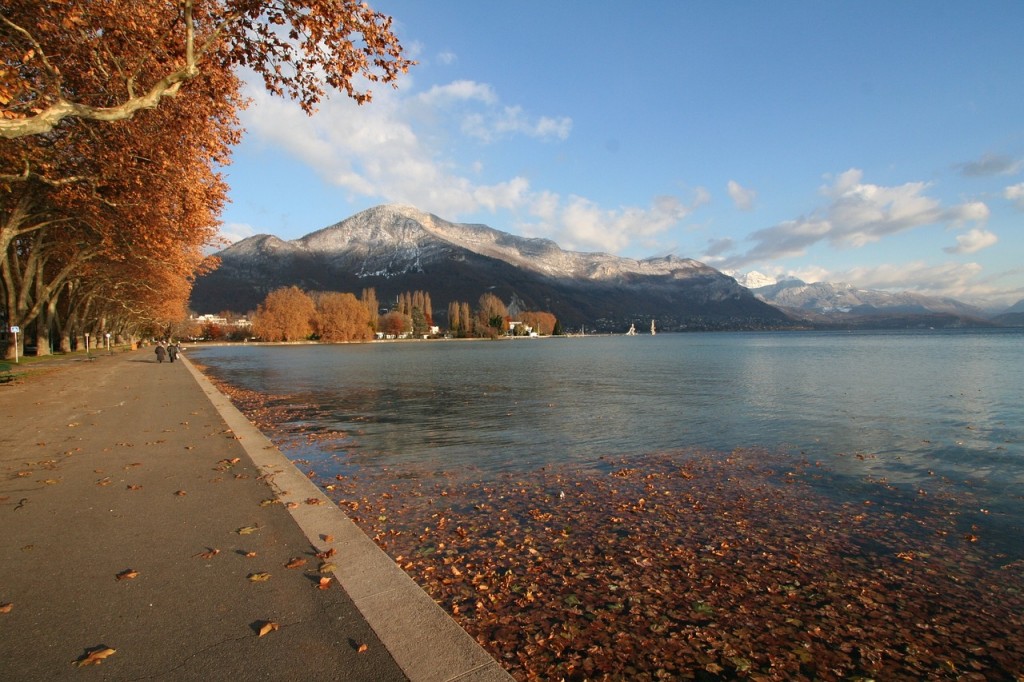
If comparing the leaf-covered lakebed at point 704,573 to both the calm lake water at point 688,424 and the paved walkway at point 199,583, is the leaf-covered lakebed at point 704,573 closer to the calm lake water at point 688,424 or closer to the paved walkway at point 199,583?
the paved walkway at point 199,583

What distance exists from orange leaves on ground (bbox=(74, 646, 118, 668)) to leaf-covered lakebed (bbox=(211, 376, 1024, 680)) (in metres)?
2.80

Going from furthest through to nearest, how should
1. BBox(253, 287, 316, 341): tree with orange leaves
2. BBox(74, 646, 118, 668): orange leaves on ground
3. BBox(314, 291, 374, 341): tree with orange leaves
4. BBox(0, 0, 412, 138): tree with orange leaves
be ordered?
BBox(314, 291, 374, 341): tree with orange leaves, BBox(253, 287, 316, 341): tree with orange leaves, BBox(0, 0, 412, 138): tree with orange leaves, BBox(74, 646, 118, 668): orange leaves on ground

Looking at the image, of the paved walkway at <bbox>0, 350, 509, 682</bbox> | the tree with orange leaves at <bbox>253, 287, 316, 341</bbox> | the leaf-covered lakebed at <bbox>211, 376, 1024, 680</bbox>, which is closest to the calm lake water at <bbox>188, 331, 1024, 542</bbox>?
the leaf-covered lakebed at <bbox>211, 376, 1024, 680</bbox>

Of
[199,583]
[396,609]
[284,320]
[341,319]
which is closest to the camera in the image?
[396,609]

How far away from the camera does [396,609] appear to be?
5.02 meters

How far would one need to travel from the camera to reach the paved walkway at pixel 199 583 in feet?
13.8

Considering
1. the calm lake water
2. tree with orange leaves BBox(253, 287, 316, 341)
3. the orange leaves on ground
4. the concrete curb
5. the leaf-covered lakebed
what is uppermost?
tree with orange leaves BBox(253, 287, 316, 341)

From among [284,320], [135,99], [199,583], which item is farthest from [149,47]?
[284,320]

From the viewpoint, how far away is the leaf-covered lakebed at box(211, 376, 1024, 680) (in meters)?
5.10

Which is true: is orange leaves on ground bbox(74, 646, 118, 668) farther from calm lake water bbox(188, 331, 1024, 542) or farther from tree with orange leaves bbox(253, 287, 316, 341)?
tree with orange leaves bbox(253, 287, 316, 341)

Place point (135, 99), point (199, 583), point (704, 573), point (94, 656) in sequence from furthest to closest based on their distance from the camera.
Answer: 1. point (135, 99)
2. point (704, 573)
3. point (199, 583)
4. point (94, 656)

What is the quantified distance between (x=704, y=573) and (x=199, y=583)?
5.44 meters

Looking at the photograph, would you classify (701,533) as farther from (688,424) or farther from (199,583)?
(688,424)

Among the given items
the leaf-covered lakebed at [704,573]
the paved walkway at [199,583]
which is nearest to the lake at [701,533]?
the leaf-covered lakebed at [704,573]
